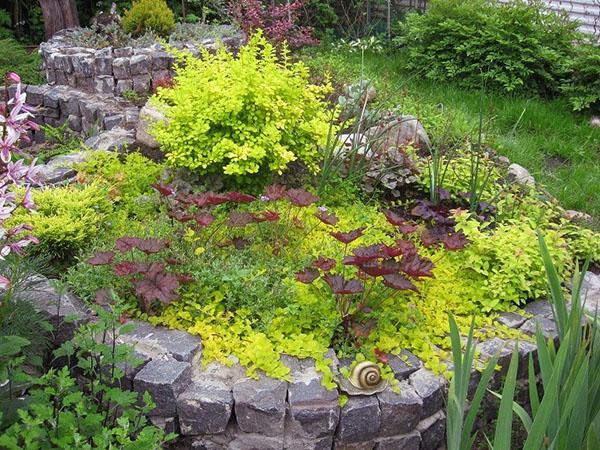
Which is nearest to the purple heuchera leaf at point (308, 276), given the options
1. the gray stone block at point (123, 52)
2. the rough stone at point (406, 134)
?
the rough stone at point (406, 134)

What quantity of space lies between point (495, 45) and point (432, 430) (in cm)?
492

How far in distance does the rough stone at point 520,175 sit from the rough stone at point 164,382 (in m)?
2.74

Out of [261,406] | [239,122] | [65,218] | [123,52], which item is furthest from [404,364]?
[123,52]

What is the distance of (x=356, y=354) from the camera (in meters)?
2.88

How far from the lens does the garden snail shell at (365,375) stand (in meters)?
2.73

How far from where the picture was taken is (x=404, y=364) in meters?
2.92

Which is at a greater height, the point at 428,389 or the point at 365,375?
the point at 365,375

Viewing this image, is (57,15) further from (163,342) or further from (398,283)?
(398,283)

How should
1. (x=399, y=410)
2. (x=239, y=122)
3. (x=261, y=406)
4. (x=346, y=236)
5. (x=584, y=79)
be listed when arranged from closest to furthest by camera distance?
(x=261, y=406)
(x=399, y=410)
(x=346, y=236)
(x=239, y=122)
(x=584, y=79)

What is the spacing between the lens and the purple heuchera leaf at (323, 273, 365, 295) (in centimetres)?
286

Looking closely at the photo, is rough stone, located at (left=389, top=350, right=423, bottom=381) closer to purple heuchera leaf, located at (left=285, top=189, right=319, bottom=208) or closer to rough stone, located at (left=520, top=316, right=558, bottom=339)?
rough stone, located at (left=520, top=316, right=558, bottom=339)

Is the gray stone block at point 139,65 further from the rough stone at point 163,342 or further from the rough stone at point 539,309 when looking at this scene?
the rough stone at point 539,309

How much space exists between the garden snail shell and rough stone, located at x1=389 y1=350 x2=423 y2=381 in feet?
0.52

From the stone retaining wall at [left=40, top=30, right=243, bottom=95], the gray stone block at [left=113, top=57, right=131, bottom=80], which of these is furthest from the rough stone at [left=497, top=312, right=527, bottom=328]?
the gray stone block at [left=113, top=57, right=131, bottom=80]
